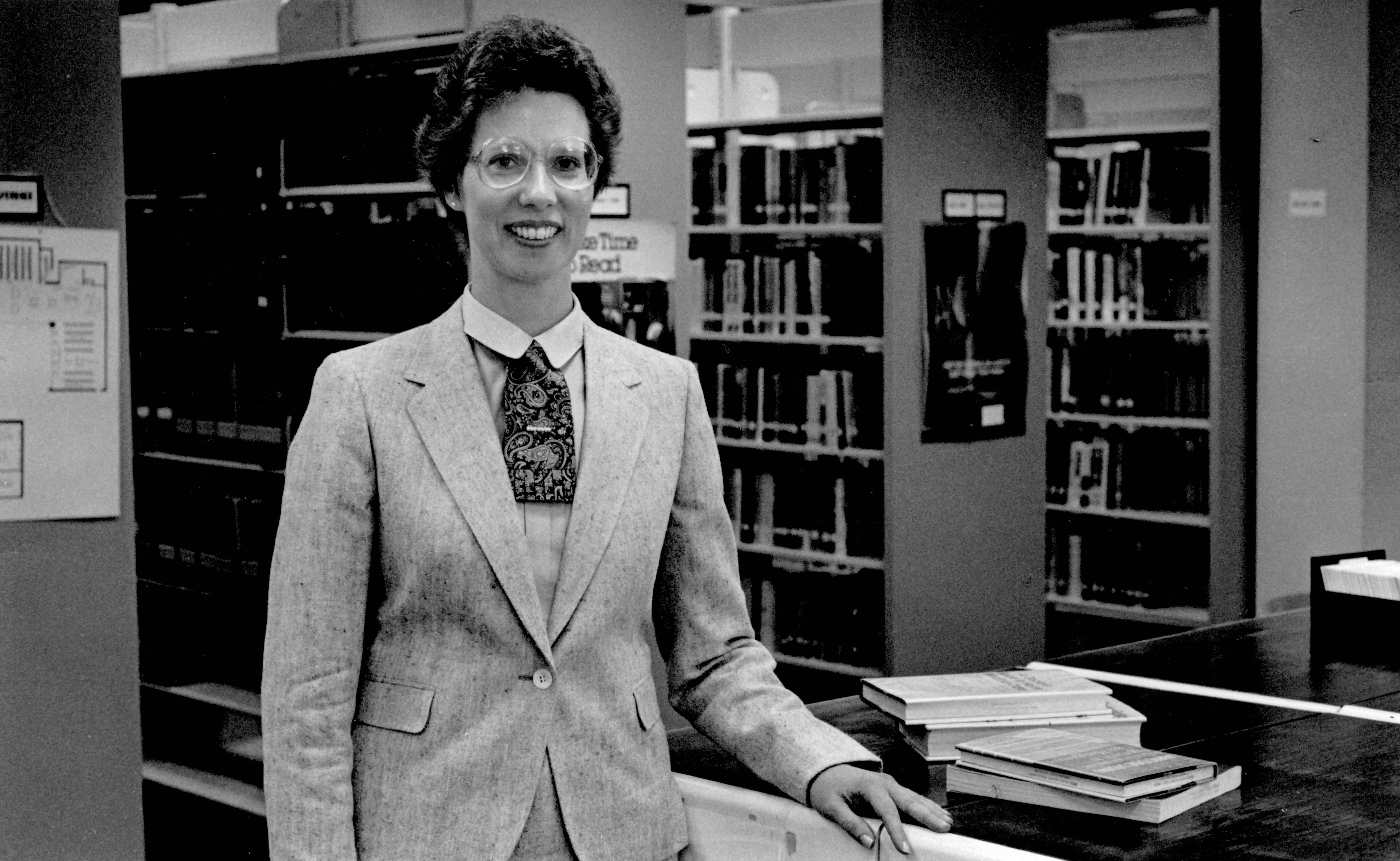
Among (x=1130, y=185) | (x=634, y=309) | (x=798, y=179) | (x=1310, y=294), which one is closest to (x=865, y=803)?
(x=634, y=309)

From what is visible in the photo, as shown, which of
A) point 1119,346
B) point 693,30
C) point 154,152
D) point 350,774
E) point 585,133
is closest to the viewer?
point 350,774

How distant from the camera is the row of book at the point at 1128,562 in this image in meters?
6.48

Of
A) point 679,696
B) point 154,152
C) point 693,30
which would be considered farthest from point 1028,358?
point 693,30

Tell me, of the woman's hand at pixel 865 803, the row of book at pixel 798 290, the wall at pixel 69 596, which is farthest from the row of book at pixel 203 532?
the woman's hand at pixel 865 803

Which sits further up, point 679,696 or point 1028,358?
point 1028,358

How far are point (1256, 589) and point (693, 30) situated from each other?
16.1ft

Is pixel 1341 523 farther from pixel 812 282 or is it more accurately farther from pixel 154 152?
pixel 154 152

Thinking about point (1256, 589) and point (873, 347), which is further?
point (1256, 589)

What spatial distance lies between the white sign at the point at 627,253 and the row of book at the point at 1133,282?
237 centimetres

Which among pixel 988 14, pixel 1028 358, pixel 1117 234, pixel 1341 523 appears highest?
pixel 988 14

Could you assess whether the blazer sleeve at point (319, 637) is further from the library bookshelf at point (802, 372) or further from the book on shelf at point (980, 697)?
the library bookshelf at point (802, 372)

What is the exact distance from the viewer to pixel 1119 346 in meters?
6.58

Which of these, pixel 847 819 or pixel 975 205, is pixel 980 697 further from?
pixel 975 205

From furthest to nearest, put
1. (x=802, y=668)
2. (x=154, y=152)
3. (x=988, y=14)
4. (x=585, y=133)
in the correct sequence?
(x=802, y=668) → (x=154, y=152) → (x=988, y=14) → (x=585, y=133)
